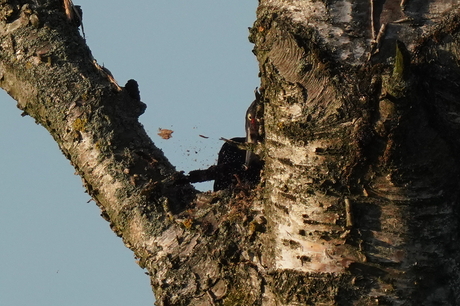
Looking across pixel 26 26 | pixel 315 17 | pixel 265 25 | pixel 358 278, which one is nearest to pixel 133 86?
pixel 26 26

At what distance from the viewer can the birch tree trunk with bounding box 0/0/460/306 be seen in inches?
76.2

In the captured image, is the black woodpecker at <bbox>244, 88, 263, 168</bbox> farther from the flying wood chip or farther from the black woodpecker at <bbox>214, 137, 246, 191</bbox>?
the flying wood chip

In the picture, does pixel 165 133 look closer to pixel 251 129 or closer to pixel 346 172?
pixel 251 129

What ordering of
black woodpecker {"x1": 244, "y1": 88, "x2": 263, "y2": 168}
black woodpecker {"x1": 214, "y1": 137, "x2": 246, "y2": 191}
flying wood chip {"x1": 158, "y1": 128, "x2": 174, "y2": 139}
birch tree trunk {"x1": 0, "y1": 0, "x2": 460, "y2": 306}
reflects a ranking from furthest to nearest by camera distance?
flying wood chip {"x1": 158, "y1": 128, "x2": 174, "y2": 139}, black woodpecker {"x1": 244, "y1": 88, "x2": 263, "y2": 168}, black woodpecker {"x1": 214, "y1": 137, "x2": 246, "y2": 191}, birch tree trunk {"x1": 0, "y1": 0, "x2": 460, "y2": 306}

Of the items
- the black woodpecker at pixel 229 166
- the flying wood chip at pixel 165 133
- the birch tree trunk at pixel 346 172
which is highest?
the flying wood chip at pixel 165 133

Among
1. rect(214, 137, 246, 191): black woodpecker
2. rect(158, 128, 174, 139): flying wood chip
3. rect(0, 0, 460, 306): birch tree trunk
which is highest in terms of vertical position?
rect(158, 128, 174, 139): flying wood chip

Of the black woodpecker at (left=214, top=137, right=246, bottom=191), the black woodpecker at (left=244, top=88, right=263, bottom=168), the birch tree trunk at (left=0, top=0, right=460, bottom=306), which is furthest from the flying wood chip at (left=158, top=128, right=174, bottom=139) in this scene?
the birch tree trunk at (left=0, top=0, right=460, bottom=306)

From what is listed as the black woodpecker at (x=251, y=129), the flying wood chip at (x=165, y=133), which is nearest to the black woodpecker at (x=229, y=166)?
the black woodpecker at (x=251, y=129)

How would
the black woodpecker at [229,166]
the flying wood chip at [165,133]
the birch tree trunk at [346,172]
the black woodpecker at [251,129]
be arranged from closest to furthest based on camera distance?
the birch tree trunk at [346,172] → the black woodpecker at [229,166] → the black woodpecker at [251,129] → the flying wood chip at [165,133]

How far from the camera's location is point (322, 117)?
1.99m

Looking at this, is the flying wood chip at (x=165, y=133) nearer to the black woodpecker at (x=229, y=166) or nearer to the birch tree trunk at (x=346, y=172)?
the black woodpecker at (x=229, y=166)

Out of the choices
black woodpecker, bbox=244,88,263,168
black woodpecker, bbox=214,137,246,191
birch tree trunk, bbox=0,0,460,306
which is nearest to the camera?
birch tree trunk, bbox=0,0,460,306

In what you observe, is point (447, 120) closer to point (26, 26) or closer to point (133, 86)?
point (133, 86)

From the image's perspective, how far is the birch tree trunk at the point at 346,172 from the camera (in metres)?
1.93
